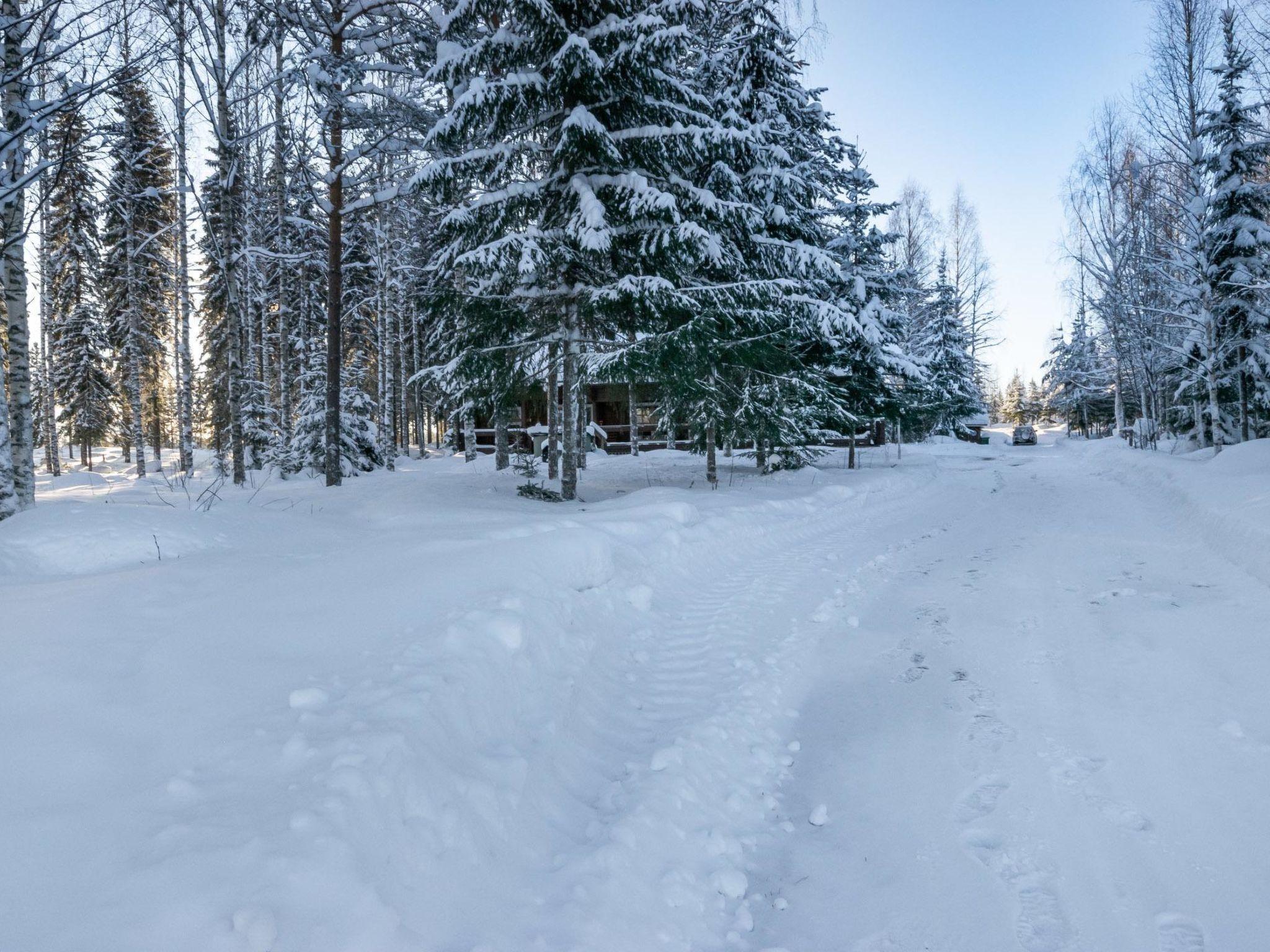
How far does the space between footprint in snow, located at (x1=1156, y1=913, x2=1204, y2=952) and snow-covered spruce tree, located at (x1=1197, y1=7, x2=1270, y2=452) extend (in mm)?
20330

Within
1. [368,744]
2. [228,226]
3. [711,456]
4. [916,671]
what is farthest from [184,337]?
[916,671]

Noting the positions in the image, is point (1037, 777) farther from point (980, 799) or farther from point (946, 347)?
point (946, 347)

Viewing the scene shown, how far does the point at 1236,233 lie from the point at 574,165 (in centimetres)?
2004

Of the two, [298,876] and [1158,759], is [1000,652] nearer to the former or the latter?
[1158,759]

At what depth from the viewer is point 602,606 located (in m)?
5.10

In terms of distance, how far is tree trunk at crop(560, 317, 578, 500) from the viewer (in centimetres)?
955

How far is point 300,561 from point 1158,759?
5841 mm

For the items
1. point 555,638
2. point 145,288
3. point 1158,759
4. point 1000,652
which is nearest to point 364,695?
point 555,638

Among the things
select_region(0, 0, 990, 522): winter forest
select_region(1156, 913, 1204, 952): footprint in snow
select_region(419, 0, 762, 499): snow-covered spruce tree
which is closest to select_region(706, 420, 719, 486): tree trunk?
select_region(0, 0, 990, 522): winter forest

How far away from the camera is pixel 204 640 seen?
325 centimetres

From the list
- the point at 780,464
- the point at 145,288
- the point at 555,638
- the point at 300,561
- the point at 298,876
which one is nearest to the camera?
the point at 298,876

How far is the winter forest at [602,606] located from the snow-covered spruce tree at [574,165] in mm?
78

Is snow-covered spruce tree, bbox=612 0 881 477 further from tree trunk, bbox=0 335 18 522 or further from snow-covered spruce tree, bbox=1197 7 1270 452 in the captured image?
snow-covered spruce tree, bbox=1197 7 1270 452

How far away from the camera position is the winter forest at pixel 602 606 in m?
2.14
